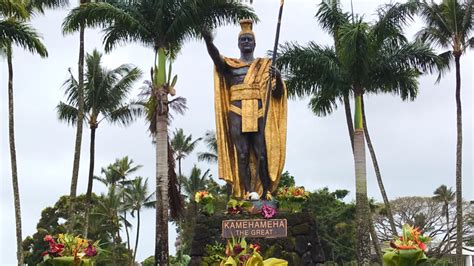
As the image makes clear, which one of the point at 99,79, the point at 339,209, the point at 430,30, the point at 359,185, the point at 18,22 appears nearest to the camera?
the point at 18,22

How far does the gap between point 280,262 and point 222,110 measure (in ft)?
31.8

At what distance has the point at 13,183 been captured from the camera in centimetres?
1741

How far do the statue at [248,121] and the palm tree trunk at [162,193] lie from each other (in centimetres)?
411

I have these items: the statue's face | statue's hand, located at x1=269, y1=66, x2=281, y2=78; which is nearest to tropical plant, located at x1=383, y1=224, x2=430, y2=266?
statue's hand, located at x1=269, y1=66, x2=281, y2=78

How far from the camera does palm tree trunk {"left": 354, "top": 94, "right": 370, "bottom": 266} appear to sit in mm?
17250

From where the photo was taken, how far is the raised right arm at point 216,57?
460 inches

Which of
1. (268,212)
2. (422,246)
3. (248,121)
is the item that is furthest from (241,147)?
(422,246)

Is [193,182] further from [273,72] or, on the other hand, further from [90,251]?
[90,251]

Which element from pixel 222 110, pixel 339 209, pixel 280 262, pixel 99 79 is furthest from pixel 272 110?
pixel 339 209

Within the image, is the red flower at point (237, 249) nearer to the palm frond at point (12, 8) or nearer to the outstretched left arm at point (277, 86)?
the outstretched left arm at point (277, 86)

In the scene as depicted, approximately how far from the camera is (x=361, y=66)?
57.3 feet

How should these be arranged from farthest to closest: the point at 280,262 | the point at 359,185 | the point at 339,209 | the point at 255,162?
the point at 339,209 < the point at 359,185 < the point at 255,162 < the point at 280,262

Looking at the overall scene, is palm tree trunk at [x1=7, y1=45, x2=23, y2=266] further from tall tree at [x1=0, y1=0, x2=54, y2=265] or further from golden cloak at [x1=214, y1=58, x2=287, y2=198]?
golden cloak at [x1=214, y1=58, x2=287, y2=198]

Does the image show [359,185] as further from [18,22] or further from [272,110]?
[18,22]
